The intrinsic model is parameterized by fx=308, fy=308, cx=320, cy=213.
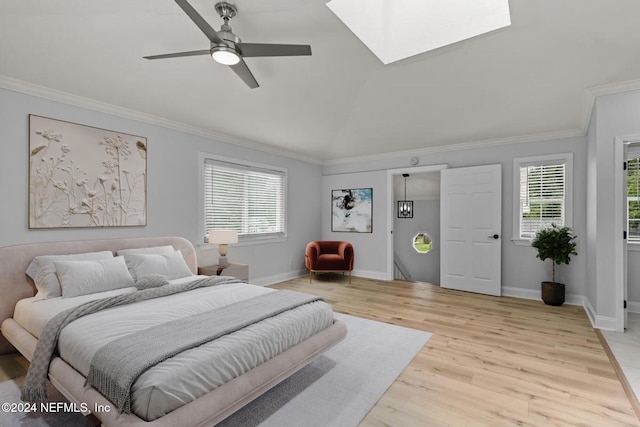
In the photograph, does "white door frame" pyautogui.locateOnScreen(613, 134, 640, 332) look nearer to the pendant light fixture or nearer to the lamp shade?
the pendant light fixture

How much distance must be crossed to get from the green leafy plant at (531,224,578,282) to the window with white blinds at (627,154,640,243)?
63cm

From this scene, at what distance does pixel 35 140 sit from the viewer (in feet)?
10.1

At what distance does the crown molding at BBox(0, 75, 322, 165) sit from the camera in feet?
9.85

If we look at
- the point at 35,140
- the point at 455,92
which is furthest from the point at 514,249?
the point at 35,140

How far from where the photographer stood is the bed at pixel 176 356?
58.9 inches

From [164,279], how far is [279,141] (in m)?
3.02

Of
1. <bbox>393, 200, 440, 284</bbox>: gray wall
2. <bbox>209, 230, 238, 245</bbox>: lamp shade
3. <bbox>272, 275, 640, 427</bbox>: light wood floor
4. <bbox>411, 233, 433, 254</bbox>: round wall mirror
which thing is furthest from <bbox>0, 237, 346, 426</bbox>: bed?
<bbox>411, 233, 433, 254</bbox>: round wall mirror

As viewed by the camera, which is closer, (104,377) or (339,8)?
(104,377)

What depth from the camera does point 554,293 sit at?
4.29 m

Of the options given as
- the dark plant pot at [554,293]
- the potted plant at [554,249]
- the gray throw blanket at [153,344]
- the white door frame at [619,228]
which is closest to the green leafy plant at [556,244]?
the potted plant at [554,249]

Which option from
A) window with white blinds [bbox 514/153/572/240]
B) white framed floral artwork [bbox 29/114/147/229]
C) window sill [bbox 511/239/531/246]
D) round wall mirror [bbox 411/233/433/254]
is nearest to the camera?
white framed floral artwork [bbox 29/114/147/229]

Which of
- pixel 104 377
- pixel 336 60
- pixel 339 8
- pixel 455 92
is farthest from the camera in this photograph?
pixel 455 92

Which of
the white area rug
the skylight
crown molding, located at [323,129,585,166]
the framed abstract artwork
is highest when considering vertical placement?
the skylight

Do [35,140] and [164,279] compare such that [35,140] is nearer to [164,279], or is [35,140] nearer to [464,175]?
[164,279]
